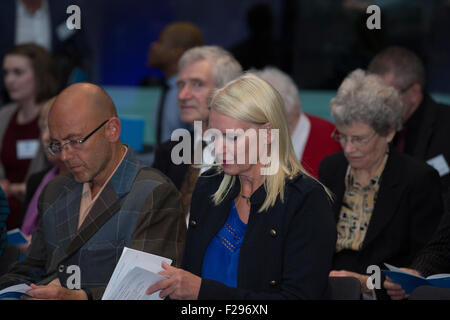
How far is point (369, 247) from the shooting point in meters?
3.25

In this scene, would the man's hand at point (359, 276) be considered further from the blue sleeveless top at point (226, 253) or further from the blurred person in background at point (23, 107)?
the blurred person in background at point (23, 107)

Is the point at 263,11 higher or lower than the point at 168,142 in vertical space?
higher

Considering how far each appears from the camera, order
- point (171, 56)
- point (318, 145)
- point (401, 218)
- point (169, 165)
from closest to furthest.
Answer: point (401, 218) → point (169, 165) → point (318, 145) → point (171, 56)

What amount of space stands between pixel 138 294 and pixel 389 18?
508 cm

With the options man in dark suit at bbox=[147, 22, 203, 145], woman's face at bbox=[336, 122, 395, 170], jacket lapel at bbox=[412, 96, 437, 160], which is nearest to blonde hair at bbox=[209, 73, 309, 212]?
woman's face at bbox=[336, 122, 395, 170]

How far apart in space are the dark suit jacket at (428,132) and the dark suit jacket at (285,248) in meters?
2.22

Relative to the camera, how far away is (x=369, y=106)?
3350 mm

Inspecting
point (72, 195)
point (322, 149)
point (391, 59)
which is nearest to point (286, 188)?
point (72, 195)

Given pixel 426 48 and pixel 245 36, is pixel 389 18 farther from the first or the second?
pixel 245 36

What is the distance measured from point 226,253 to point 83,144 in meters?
0.73
